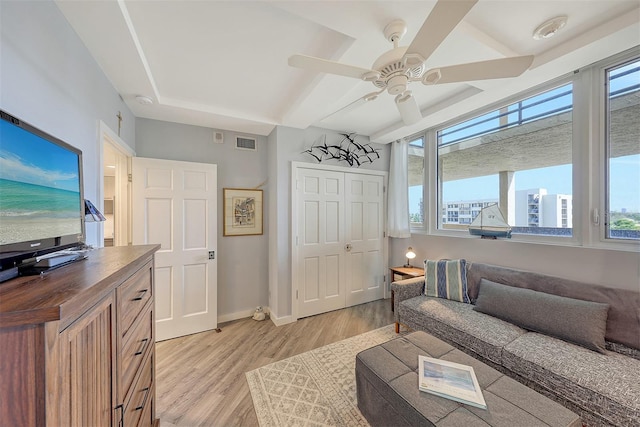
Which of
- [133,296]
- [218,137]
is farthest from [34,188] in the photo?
[218,137]

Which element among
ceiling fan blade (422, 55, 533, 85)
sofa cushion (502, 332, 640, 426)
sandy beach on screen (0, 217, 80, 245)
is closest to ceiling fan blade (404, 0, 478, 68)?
ceiling fan blade (422, 55, 533, 85)

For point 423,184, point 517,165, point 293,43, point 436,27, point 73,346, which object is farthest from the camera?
point 423,184

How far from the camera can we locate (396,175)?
3613 mm

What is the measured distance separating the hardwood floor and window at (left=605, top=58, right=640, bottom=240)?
2.32 metres

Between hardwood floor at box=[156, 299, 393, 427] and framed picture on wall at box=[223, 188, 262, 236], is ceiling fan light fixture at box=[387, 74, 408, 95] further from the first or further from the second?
hardwood floor at box=[156, 299, 393, 427]

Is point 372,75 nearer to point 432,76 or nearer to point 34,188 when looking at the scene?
point 432,76

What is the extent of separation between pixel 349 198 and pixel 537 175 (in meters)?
2.11

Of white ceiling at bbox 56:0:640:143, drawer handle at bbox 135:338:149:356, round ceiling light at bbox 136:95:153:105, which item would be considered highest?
white ceiling at bbox 56:0:640:143

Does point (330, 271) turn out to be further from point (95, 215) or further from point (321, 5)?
point (321, 5)

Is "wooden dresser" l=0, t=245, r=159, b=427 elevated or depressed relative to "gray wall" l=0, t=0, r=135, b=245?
depressed

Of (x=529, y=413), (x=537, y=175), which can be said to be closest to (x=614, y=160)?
(x=537, y=175)

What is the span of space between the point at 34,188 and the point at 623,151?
11.6ft

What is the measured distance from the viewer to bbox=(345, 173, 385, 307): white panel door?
3562 millimetres

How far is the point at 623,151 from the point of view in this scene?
6.10ft
